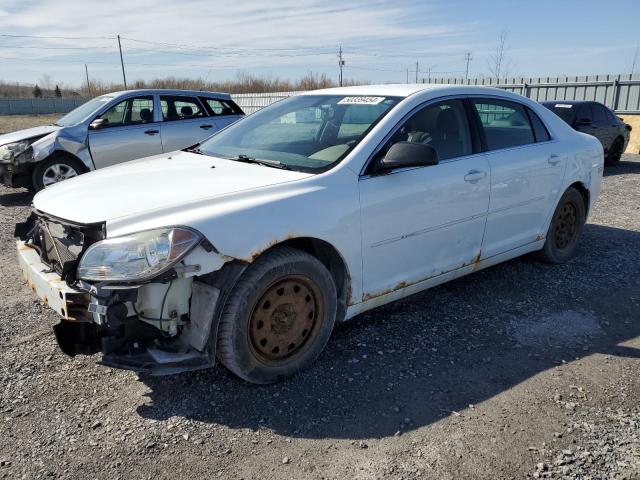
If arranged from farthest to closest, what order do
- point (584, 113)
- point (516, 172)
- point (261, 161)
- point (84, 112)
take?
point (584, 113) < point (84, 112) < point (516, 172) < point (261, 161)

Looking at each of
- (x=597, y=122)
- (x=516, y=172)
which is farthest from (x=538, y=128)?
(x=597, y=122)

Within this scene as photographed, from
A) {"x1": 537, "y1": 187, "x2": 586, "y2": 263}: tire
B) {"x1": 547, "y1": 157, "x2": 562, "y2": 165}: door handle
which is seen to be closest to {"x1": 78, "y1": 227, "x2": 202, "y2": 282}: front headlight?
{"x1": 547, "y1": 157, "x2": 562, "y2": 165}: door handle

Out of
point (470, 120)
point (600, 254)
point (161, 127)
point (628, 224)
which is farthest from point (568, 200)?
point (161, 127)

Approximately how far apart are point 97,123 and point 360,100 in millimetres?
5806

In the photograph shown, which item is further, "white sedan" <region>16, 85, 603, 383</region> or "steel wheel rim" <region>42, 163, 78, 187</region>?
"steel wheel rim" <region>42, 163, 78, 187</region>

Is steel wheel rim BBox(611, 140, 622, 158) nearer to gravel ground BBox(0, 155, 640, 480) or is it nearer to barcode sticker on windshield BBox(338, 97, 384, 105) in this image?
gravel ground BBox(0, 155, 640, 480)

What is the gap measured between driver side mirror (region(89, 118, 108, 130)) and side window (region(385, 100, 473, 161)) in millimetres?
6188

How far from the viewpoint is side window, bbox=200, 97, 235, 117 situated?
9469mm

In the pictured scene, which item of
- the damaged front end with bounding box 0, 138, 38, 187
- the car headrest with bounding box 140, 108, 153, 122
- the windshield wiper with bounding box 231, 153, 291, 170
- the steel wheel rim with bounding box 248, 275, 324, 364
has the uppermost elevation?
the car headrest with bounding box 140, 108, 153, 122

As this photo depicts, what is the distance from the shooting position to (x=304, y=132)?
3879 mm

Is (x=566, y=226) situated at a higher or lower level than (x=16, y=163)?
lower

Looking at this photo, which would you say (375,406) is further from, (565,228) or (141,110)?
(141,110)

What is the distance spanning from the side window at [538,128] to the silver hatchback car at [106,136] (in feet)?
19.2

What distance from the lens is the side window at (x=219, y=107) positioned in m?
9.47
